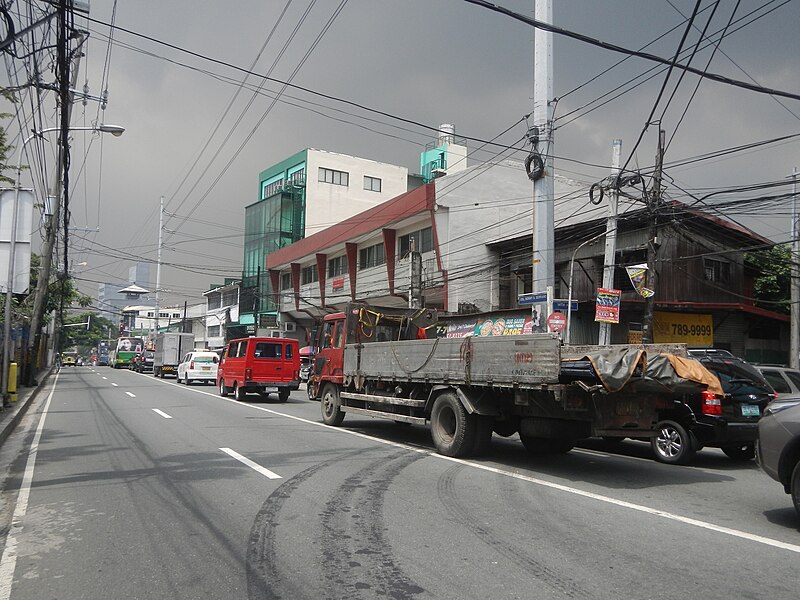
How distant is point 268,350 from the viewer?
2192cm

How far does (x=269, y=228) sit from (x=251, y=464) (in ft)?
153

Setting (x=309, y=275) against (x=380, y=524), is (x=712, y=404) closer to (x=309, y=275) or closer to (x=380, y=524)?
(x=380, y=524)

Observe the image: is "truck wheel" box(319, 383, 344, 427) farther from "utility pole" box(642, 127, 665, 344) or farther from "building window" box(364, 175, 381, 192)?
"building window" box(364, 175, 381, 192)

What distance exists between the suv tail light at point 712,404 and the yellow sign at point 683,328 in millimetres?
13828

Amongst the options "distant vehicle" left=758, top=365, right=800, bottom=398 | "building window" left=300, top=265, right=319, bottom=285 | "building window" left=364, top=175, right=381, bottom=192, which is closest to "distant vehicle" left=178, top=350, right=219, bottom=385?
"building window" left=300, top=265, right=319, bottom=285

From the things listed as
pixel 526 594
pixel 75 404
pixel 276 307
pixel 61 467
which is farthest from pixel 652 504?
pixel 276 307

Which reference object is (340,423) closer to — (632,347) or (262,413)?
(262,413)

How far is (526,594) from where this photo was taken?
4199 millimetres

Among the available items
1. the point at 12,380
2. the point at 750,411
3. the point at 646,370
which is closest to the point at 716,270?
the point at 750,411

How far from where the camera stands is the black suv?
915 centimetres

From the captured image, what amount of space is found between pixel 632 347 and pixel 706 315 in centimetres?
1805

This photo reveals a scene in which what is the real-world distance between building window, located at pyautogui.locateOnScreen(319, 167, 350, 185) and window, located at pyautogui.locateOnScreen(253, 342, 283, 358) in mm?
34495

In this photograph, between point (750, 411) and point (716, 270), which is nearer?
point (750, 411)

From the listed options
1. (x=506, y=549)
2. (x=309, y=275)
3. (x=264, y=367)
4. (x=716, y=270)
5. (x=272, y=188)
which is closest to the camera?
(x=506, y=549)
